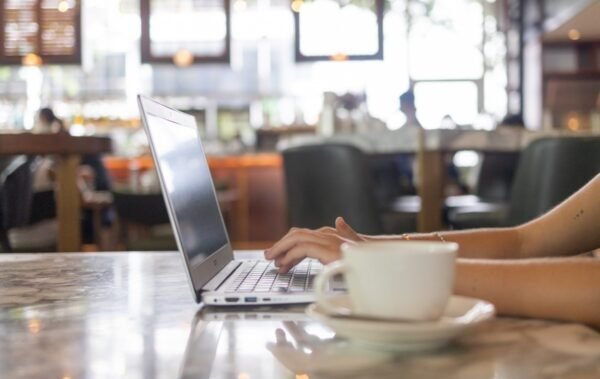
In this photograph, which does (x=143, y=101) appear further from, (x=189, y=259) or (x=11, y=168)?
(x=11, y=168)

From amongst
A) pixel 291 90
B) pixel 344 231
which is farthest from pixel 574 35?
pixel 344 231

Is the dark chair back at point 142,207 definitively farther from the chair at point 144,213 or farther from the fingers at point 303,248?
the fingers at point 303,248

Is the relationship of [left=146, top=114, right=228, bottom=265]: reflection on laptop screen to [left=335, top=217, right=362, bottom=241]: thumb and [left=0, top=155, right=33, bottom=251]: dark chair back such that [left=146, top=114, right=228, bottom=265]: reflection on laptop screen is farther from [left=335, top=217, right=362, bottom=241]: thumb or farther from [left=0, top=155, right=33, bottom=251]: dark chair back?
[left=0, top=155, right=33, bottom=251]: dark chair back

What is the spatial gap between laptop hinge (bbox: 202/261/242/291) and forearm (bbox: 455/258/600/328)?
0.88 feet

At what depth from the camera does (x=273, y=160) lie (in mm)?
6609

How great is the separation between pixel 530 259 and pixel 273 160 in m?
5.80

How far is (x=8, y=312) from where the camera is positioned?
830mm

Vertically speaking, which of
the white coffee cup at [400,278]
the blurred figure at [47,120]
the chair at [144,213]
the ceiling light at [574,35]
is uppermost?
the ceiling light at [574,35]

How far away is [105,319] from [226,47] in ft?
19.2

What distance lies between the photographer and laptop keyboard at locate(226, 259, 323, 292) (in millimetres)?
880

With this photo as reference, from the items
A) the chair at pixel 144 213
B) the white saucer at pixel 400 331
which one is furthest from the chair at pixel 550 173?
the white saucer at pixel 400 331

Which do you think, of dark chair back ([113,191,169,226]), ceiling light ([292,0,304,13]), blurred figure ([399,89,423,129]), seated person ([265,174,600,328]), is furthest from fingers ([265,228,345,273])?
ceiling light ([292,0,304,13])

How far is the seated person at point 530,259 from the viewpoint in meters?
0.77

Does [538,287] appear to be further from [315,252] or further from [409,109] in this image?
[409,109]
